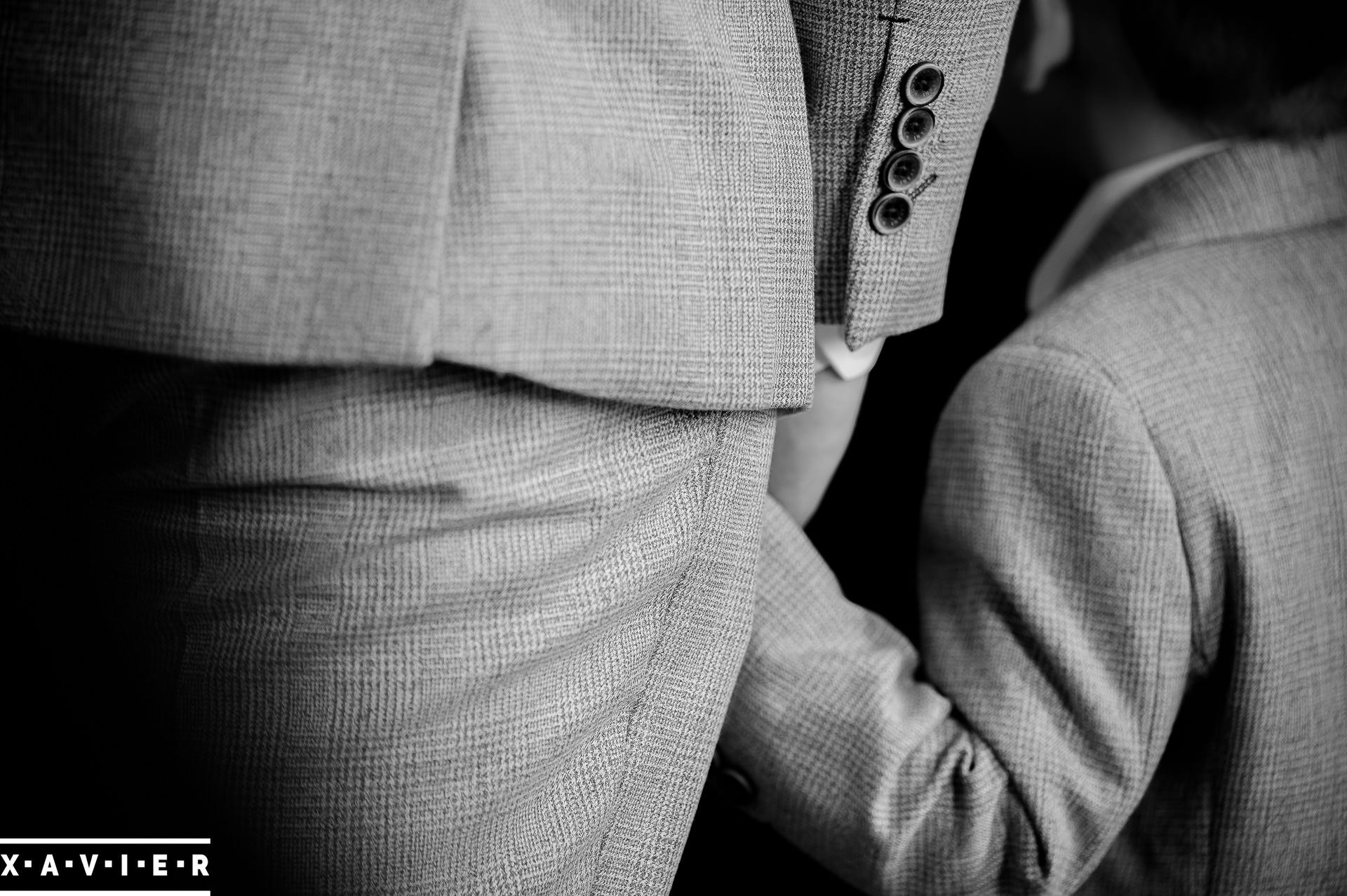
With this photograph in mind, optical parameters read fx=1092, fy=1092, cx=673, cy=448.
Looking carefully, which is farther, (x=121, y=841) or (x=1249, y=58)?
(x=1249, y=58)

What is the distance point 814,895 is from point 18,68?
0.88 meters

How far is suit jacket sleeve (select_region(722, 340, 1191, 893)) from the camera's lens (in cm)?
64

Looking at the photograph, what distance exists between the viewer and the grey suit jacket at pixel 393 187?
356 mm

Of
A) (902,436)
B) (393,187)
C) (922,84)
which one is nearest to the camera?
(393,187)

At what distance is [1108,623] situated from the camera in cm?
64

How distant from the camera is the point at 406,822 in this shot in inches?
17.2

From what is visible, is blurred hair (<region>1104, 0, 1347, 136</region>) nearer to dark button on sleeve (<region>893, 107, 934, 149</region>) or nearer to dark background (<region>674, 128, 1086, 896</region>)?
dark background (<region>674, 128, 1086, 896</region>)

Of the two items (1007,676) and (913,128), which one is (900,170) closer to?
(913,128)

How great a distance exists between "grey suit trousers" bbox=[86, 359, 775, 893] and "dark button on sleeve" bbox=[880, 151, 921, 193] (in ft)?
0.44

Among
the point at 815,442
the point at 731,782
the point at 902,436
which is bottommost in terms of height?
the point at 731,782

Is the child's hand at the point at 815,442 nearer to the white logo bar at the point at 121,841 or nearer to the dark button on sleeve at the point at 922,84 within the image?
the dark button on sleeve at the point at 922,84

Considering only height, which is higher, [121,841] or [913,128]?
[913,128]

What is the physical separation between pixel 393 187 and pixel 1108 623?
1.59ft

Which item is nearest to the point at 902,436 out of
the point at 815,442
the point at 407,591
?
the point at 815,442
